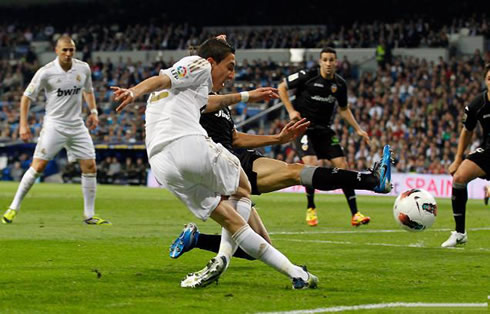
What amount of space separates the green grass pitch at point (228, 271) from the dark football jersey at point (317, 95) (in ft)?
5.60

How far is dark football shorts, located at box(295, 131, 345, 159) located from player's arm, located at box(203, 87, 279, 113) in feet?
23.2

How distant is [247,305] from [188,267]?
237 centimetres

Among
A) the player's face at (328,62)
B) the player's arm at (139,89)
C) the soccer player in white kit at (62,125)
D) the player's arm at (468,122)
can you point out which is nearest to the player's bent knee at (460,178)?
the player's arm at (468,122)

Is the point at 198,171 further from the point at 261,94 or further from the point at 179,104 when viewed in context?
the point at 261,94

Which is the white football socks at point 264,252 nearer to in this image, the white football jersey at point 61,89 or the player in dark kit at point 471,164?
the player in dark kit at point 471,164

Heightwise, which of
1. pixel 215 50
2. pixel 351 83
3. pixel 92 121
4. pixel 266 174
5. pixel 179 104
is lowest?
pixel 351 83

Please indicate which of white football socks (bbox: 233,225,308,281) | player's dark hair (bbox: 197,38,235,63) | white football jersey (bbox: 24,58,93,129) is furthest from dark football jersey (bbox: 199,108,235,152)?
white football jersey (bbox: 24,58,93,129)

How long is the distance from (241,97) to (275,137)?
653 millimetres

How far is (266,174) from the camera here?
317 inches

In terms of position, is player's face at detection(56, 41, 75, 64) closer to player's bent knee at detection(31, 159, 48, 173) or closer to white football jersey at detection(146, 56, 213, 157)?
player's bent knee at detection(31, 159, 48, 173)

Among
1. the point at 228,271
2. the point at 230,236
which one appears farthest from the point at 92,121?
the point at 230,236

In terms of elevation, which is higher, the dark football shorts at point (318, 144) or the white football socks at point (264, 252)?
the white football socks at point (264, 252)

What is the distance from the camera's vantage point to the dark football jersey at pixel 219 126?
328 inches

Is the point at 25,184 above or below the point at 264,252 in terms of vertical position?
below
